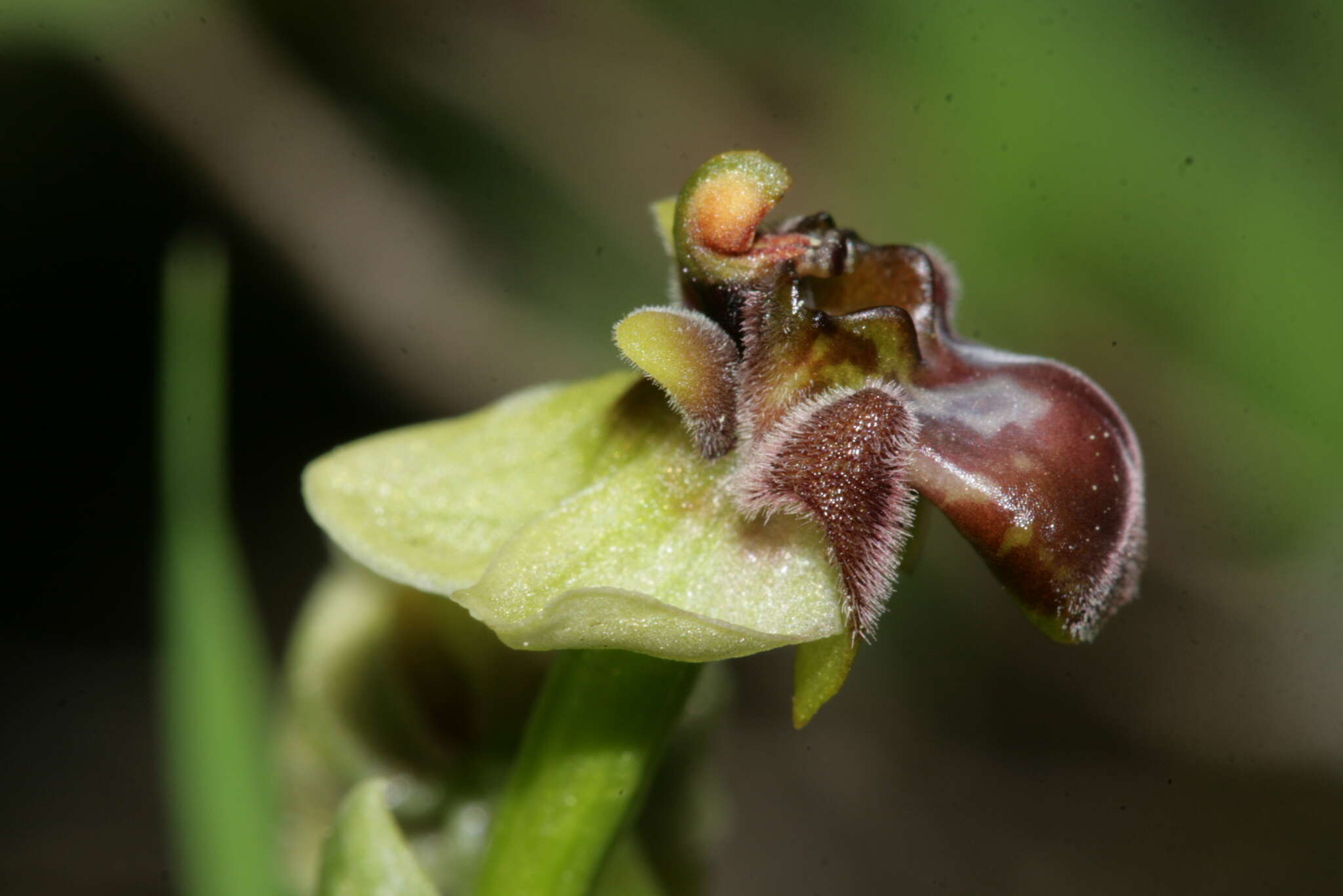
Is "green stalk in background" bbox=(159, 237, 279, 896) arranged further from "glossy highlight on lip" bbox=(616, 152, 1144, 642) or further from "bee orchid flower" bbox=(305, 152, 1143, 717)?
"glossy highlight on lip" bbox=(616, 152, 1144, 642)

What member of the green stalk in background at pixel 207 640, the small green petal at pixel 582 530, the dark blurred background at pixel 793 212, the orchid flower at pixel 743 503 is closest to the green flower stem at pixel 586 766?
the orchid flower at pixel 743 503

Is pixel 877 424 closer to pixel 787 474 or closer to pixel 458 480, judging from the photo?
pixel 787 474

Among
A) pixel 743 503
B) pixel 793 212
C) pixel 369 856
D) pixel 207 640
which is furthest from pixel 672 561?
pixel 793 212

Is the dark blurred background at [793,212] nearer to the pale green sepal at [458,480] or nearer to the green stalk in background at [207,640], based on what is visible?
the green stalk in background at [207,640]

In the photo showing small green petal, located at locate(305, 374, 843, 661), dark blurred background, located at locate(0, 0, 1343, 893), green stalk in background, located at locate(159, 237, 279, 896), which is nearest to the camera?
small green petal, located at locate(305, 374, 843, 661)

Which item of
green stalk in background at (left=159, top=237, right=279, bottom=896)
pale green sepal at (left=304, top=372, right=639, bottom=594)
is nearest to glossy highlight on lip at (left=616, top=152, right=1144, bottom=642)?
pale green sepal at (left=304, top=372, right=639, bottom=594)
